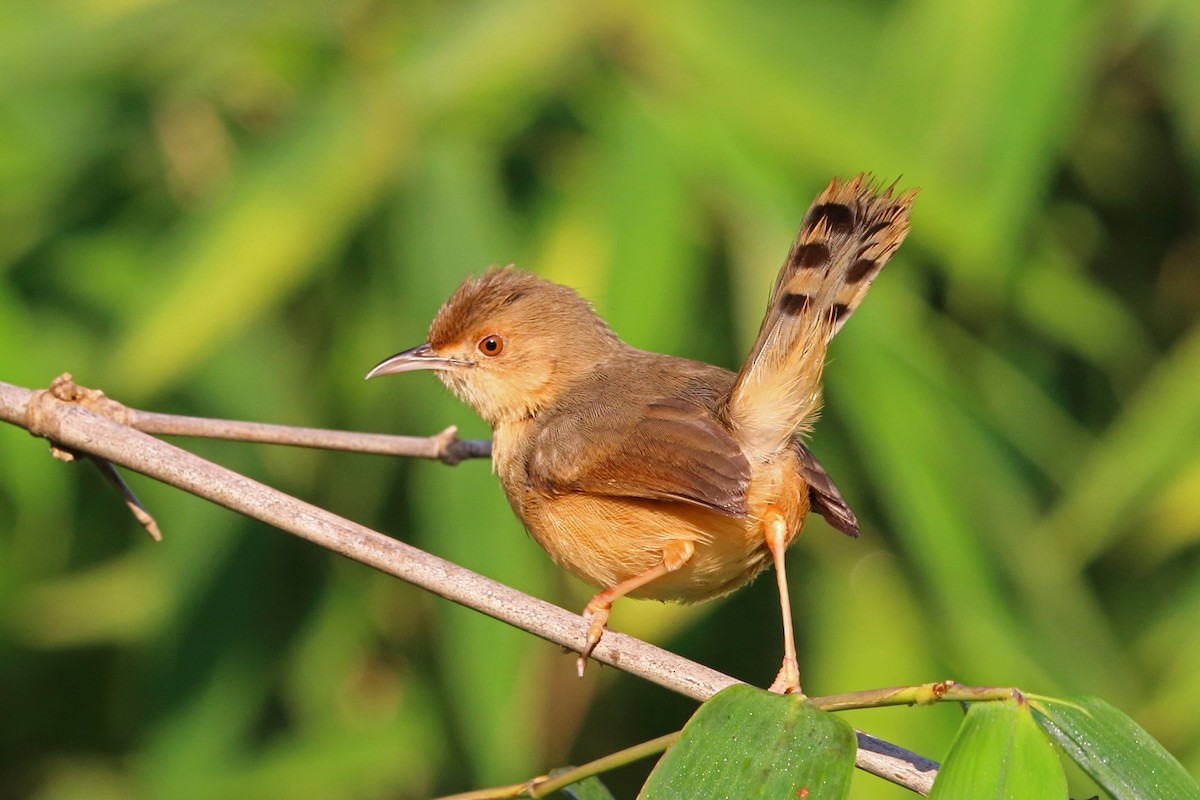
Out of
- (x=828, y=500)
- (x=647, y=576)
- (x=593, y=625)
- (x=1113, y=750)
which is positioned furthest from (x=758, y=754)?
(x=828, y=500)

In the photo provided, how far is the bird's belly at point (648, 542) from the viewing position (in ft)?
10.3

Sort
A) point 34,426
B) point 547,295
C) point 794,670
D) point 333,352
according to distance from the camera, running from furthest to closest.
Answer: point 333,352, point 547,295, point 794,670, point 34,426

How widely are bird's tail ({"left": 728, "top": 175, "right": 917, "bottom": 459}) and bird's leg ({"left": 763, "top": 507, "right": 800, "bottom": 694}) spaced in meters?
0.17

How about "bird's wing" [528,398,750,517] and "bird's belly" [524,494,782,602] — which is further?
"bird's belly" [524,494,782,602]

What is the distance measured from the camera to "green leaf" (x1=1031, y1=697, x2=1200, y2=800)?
1896 millimetres

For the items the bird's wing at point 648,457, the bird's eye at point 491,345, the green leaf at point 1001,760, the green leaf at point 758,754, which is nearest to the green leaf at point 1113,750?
the green leaf at point 1001,760

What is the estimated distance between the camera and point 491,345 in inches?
154

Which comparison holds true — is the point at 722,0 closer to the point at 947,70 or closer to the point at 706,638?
the point at 947,70

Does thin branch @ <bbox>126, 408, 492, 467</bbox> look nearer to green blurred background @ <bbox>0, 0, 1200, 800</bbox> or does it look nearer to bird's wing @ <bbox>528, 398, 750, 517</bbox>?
bird's wing @ <bbox>528, 398, 750, 517</bbox>

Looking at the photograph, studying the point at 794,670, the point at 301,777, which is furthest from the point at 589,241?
the point at 301,777

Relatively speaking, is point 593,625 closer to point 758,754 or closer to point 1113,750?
point 758,754

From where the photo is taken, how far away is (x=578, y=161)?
468cm

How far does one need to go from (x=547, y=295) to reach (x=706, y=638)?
5.15 ft

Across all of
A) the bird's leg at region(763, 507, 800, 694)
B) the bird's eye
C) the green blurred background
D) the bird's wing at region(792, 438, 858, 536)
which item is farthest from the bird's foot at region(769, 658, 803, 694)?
the bird's eye
